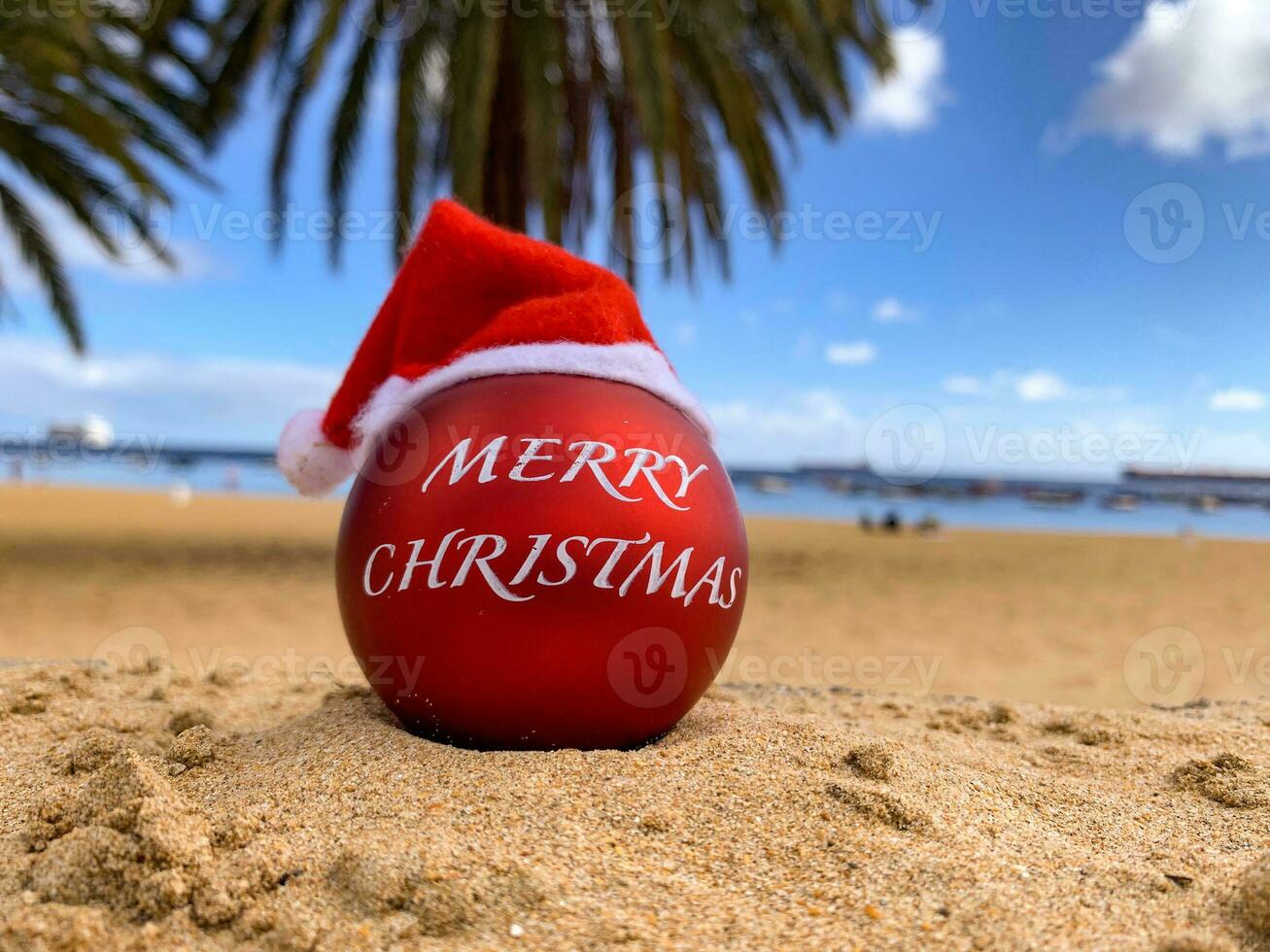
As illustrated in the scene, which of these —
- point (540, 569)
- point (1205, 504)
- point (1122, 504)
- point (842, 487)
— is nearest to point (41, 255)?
point (540, 569)

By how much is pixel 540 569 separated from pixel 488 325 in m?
0.91

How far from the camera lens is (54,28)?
23.8ft

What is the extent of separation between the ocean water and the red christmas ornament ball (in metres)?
20.5

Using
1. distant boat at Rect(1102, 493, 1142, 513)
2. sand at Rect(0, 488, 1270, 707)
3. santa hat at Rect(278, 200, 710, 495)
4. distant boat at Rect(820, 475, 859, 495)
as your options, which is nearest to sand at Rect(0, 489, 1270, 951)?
santa hat at Rect(278, 200, 710, 495)

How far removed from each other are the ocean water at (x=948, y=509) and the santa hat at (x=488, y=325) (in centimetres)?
2040

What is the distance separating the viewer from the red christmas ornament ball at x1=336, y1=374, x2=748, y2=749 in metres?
2.48

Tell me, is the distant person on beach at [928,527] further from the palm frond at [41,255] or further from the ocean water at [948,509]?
the palm frond at [41,255]

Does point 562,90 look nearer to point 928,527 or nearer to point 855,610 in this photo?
point 855,610

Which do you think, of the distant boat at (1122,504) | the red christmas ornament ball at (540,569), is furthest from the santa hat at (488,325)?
the distant boat at (1122,504)

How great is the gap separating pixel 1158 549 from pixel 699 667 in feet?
55.6

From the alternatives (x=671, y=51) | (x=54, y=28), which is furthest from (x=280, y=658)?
(x=671, y=51)

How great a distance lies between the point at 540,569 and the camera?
2.46m

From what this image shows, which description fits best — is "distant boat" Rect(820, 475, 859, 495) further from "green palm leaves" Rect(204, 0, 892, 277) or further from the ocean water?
"green palm leaves" Rect(204, 0, 892, 277)

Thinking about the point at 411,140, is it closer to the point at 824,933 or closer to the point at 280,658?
the point at 280,658
